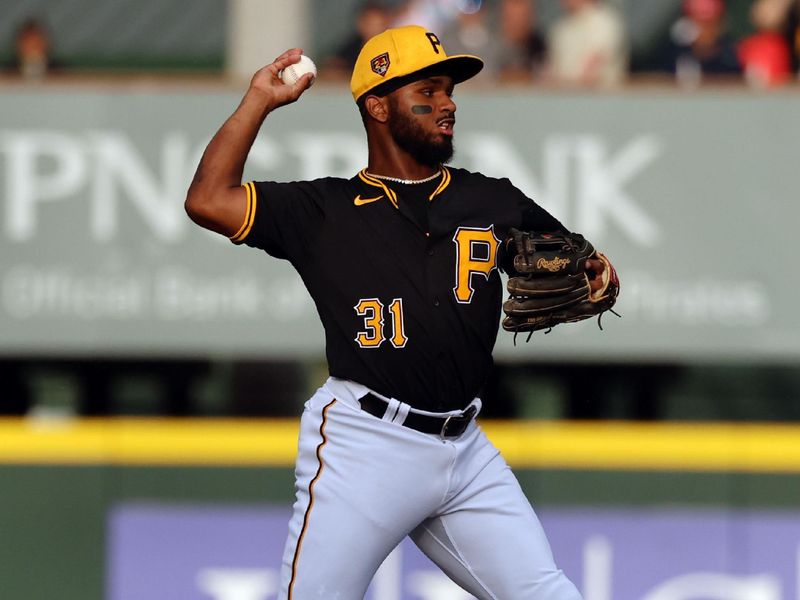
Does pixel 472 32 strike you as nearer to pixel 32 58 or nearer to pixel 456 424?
pixel 32 58

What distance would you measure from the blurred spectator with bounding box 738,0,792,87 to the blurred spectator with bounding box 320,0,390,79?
4.72 feet

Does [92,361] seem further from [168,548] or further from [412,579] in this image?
[412,579]

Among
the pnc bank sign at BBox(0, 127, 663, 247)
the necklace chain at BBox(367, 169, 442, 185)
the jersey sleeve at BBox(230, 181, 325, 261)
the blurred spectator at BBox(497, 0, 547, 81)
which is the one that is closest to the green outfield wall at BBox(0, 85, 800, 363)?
the pnc bank sign at BBox(0, 127, 663, 247)

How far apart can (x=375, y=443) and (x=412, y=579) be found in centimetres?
261

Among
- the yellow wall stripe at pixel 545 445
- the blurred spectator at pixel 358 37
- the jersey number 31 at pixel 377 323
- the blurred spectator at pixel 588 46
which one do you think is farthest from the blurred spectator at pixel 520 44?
the jersey number 31 at pixel 377 323

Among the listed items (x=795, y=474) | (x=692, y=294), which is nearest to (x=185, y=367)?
(x=692, y=294)

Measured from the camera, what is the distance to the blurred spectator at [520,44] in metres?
5.85

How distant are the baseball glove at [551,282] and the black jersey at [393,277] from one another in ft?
0.21

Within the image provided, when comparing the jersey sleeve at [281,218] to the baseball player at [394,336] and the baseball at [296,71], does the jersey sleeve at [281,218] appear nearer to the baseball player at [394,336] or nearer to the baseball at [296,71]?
the baseball player at [394,336]

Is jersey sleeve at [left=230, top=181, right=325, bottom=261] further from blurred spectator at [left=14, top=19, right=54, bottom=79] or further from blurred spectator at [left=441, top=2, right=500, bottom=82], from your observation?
blurred spectator at [left=14, top=19, right=54, bottom=79]

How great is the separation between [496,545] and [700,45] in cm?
315

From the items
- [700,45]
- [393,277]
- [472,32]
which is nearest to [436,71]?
[393,277]

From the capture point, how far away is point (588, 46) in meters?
5.91

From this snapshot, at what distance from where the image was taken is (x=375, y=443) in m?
3.33
